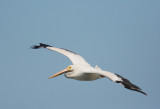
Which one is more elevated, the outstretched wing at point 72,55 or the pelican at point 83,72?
the outstretched wing at point 72,55

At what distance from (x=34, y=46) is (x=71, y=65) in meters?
4.53

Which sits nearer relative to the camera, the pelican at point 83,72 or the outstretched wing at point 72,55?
the pelican at point 83,72

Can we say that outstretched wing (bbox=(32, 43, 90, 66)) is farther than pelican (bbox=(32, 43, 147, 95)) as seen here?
Yes

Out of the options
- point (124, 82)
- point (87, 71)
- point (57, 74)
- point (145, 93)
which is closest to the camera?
point (145, 93)

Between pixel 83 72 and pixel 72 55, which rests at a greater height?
pixel 72 55

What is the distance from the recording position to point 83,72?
45.2 ft

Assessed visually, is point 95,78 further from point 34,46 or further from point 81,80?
point 34,46

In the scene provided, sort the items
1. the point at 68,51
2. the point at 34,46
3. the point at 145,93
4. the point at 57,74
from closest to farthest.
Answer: the point at 145,93 → the point at 57,74 → the point at 68,51 → the point at 34,46

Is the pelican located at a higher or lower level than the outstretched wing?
lower

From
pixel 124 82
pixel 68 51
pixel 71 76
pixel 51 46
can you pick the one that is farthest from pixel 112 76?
pixel 51 46

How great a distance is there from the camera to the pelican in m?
12.2

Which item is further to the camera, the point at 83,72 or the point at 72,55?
the point at 72,55

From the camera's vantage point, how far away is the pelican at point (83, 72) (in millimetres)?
12197

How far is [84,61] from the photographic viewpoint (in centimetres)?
1599
